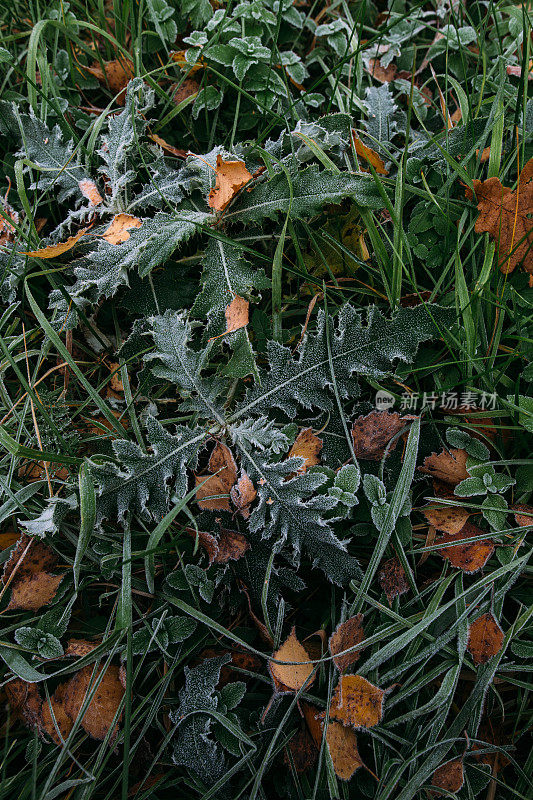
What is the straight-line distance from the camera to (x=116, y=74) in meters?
2.37

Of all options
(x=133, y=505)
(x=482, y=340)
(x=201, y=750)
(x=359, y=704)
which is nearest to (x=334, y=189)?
(x=482, y=340)

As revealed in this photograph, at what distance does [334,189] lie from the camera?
187cm

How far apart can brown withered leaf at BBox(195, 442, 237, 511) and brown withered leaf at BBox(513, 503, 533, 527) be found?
939 millimetres

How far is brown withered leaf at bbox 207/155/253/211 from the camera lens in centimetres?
190

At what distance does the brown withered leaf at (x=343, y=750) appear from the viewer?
5.05ft

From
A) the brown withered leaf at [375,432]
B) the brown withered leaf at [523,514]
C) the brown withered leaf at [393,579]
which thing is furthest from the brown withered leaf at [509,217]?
the brown withered leaf at [393,579]

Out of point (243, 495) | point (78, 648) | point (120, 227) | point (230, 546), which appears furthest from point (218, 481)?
point (120, 227)

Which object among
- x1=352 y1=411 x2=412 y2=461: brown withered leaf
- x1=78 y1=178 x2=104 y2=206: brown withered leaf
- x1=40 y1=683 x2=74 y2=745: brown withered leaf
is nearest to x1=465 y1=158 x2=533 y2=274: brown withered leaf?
x1=352 y1=411 x2=412 y2=461: brown withered leaf

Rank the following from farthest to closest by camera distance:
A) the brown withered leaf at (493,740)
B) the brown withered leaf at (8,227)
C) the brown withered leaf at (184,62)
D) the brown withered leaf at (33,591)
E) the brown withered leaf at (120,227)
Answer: the brown withered leaf at (184,62)
the brown withered leaf at (8,227)
the brown withered leaf at (120,227)
the brown withered leaf at (33,591)
the brown withered leaf at (493,740)

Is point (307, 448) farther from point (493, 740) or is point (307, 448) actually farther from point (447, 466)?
point (493, 740)

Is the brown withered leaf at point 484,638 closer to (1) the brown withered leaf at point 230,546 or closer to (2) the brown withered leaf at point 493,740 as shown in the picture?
(2) the brown withered leaf at point 493,740

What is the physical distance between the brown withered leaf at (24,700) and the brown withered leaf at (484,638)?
1359mm

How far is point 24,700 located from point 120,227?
162 cm

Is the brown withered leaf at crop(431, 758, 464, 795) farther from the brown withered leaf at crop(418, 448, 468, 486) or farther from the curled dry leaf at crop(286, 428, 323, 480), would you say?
the curled dry leaf at crop(286, 428, 323, 480)
